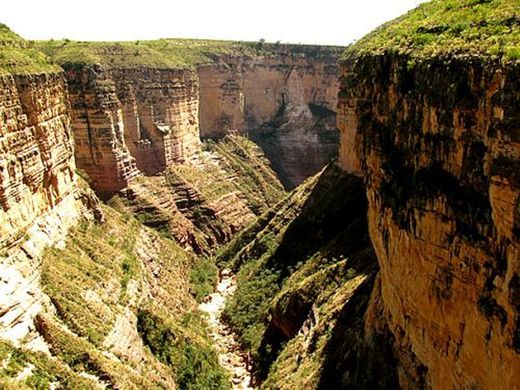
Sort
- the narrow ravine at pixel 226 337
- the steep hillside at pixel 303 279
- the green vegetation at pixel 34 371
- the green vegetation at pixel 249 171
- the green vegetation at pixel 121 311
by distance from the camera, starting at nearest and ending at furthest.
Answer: the green vegetation at pixel 34 371
the green vegetation at pixel 121 311
the steep hillside at pixel 303 279
the narrow ravine at pixel 226 337
the green vegetation at pixel 249 171

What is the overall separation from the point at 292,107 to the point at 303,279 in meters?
62.9

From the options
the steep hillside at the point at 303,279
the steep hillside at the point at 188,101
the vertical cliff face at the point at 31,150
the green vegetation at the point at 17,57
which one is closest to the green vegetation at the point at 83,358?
the vertical cliff face at the point at 31,150

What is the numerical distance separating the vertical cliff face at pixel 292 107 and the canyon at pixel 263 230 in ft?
53.3

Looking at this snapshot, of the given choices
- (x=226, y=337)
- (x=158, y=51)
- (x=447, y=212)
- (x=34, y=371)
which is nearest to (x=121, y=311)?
(x=34, y=371)

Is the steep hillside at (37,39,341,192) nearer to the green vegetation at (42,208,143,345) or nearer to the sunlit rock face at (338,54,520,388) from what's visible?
the green vegetation at (42,208,143,345)

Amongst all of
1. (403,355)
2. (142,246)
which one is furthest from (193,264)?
(403,355)

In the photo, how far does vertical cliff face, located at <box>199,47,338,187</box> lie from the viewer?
99.4 meters

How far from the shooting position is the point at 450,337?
63.5 ft

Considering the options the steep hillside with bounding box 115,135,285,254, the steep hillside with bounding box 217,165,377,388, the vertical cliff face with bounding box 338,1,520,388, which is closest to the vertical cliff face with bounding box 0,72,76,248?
the steep hillside with bounding box 217,165,377,388

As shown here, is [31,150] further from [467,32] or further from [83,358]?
[467,32]

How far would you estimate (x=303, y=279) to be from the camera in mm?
44094

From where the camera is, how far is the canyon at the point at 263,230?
17.2 meters

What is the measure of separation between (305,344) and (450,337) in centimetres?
1668

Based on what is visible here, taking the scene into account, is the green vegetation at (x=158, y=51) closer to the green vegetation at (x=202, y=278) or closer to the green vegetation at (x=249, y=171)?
the green vegetation at (x=249, y=171)
